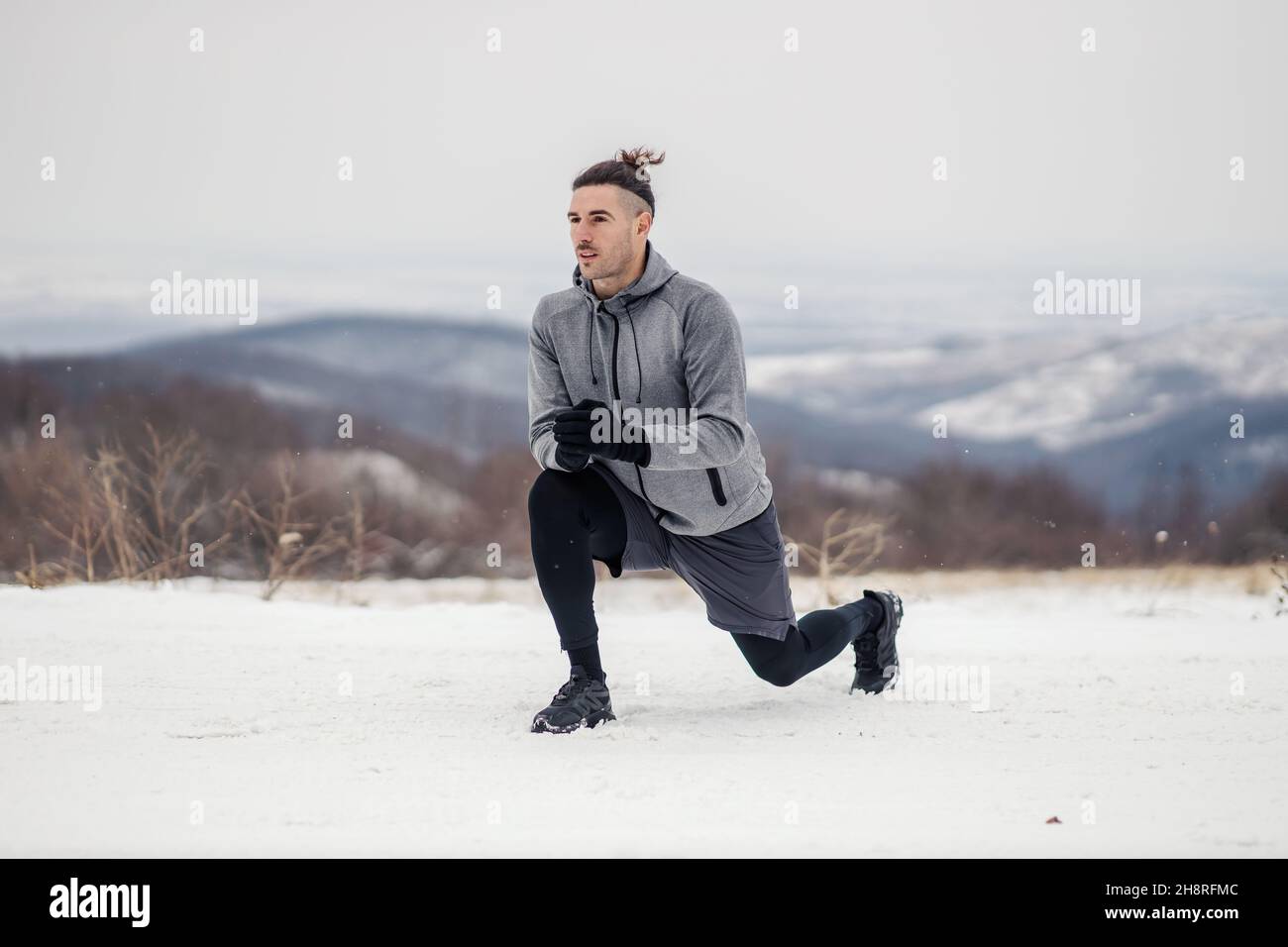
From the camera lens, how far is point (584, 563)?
9.67ft

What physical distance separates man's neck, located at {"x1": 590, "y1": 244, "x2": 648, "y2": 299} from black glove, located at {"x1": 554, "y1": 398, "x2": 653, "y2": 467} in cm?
35

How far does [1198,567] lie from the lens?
5.64 meters

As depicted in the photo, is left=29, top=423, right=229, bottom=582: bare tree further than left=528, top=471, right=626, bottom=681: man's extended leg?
Yes

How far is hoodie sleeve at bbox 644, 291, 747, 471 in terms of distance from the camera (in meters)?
2.80

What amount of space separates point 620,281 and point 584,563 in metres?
0.70

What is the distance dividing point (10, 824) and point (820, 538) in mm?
3790

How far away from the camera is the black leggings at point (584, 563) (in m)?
2.94
